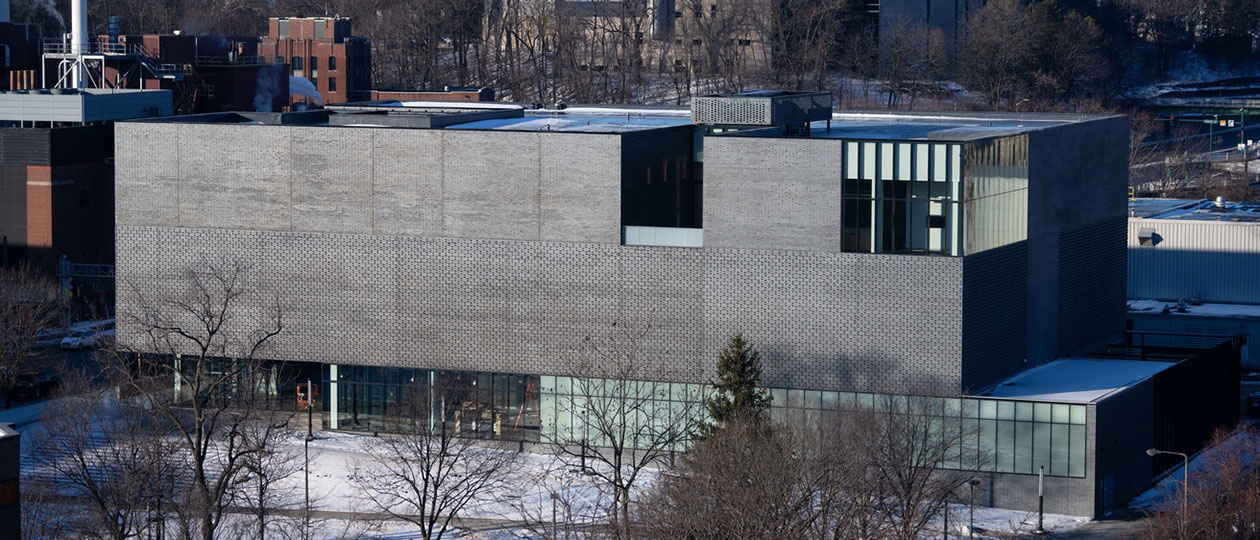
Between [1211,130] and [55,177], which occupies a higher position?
[1211,130]

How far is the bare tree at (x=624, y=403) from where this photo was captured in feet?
197

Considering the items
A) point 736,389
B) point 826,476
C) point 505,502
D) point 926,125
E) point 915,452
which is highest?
point 926,125

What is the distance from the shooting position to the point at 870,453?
52.5 meters

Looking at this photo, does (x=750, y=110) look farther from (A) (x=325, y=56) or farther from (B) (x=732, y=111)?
(A) (x=325, y=56)

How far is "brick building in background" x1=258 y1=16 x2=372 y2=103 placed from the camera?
447 feet

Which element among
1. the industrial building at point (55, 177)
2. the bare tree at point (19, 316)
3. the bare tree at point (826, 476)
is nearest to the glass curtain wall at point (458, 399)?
the bare tree at point (826, 476)

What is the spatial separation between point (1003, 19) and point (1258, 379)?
8688 cm

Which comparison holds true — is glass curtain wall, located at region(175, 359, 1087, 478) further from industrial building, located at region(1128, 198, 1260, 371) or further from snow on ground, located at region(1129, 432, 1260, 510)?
Result: industrial building, located at region(1128, 198, 1260, 371)

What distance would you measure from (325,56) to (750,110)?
7677 centimetres

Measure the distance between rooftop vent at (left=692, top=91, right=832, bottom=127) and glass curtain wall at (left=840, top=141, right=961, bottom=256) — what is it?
623 centimetres

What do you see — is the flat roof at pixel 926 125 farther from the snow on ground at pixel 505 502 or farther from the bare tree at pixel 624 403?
the snow on ground at pixel 505 502

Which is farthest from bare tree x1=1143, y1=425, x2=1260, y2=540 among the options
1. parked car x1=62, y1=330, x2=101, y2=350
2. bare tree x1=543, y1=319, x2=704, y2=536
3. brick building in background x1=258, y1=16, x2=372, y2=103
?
brick building in background x1=258, y1=16, x2=372, y2=103

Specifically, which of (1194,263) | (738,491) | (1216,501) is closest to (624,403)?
(738,491)

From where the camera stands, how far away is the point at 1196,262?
8419 cm
